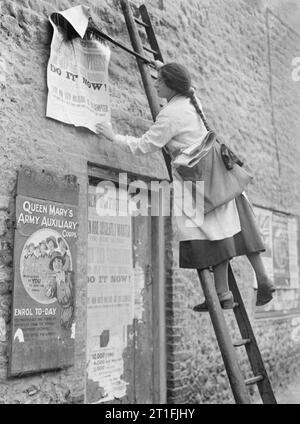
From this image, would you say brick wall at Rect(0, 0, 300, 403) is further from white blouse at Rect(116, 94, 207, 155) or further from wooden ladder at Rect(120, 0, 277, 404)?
white blouse at Rect(116, 94, 207, 155)

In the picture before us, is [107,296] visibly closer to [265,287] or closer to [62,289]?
[62,289]

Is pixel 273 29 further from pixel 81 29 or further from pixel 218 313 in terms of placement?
pixel 218 313

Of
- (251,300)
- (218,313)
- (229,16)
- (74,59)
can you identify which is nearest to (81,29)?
(74,59)

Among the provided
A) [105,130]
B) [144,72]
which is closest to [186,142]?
[105,130]

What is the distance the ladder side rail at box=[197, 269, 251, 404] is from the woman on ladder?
0.54 feet

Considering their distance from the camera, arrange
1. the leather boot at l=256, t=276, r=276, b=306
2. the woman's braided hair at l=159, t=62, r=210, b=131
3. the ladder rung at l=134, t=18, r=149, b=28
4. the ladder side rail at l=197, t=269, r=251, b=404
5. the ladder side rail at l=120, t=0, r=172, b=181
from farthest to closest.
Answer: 1. the ladder rung at l=134, t=18, r=149, b=28
2. the ladder side rail at l=120, t=0, r=172, b=181
3. the woman's braided hair at l=159, t=62, r=210, b=131
4. the leather boot at l=256, t=276, r=276, b=306
5. the ladder side rail at l=197, t=269, r=251, b=404

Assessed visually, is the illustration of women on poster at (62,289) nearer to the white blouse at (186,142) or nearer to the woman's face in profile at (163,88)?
the white blouse at (186,142)

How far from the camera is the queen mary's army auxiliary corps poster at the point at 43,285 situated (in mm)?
3555

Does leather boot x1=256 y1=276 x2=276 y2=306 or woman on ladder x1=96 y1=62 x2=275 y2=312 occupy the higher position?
woman on ladder x1=96 y1=62 x2=275 y2=312

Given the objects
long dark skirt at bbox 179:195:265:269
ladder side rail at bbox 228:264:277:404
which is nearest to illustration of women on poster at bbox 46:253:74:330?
long dark skirt at bbox 179:195:265:269

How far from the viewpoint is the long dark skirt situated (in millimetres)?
3557

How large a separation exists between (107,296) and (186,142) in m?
1.53

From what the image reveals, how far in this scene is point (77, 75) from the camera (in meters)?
4.27

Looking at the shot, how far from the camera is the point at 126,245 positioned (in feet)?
15.7
